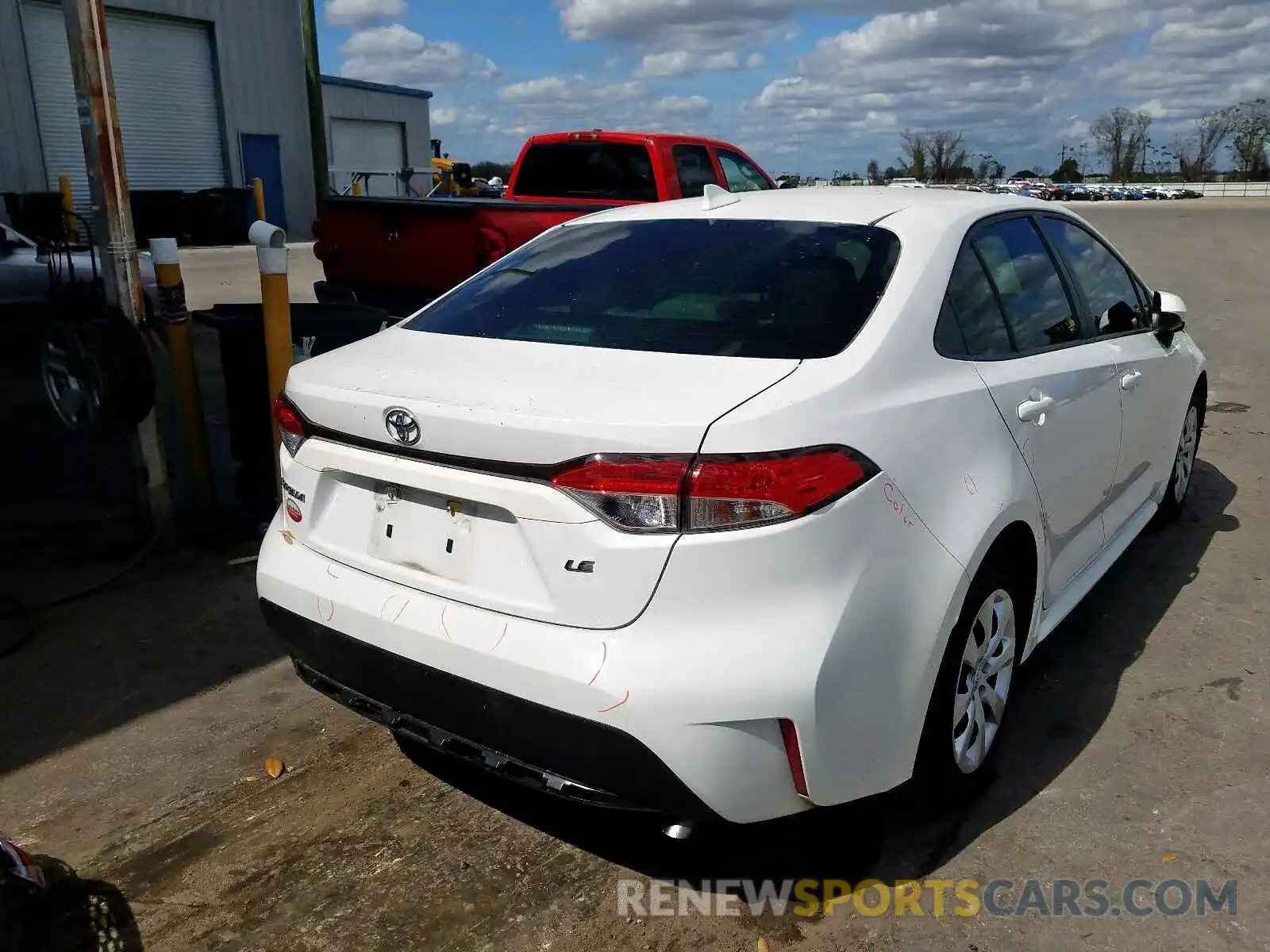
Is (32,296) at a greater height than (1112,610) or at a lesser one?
greater

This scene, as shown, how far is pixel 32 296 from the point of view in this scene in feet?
28.9

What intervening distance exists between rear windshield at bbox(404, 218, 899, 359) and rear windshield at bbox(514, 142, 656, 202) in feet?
18.5

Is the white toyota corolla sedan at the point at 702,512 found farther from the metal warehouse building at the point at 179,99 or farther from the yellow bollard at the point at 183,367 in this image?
the metal warehouse building at the point at 179,99

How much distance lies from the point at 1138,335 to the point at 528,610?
2.95m

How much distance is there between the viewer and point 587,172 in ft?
30.3

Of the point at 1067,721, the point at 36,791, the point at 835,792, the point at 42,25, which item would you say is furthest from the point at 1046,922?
the point at 42,25

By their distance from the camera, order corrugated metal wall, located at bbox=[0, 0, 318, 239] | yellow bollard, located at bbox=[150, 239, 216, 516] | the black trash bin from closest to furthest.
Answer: yellow bollard, located at bbox=[150, 239, 216, 516] → the black trash bin → corrugated metal wall, located at bbox=[0, 0, 318, 239]

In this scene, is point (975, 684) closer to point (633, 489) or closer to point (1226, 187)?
point (633, 489)

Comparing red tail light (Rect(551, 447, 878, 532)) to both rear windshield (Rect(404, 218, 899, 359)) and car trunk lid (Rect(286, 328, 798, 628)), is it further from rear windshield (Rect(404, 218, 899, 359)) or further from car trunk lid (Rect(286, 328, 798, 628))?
rear windshield (Rect(404, 218, 899, 359))

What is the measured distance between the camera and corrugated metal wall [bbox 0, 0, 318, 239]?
74.6 ft

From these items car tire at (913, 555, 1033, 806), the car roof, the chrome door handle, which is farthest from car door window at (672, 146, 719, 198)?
car tire at (913, 555, 1033, 806)

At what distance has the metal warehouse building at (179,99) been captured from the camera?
65.3ft

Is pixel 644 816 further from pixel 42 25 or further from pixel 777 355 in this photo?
pixel 42 25

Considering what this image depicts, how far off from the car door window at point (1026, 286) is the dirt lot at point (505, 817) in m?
1.24
